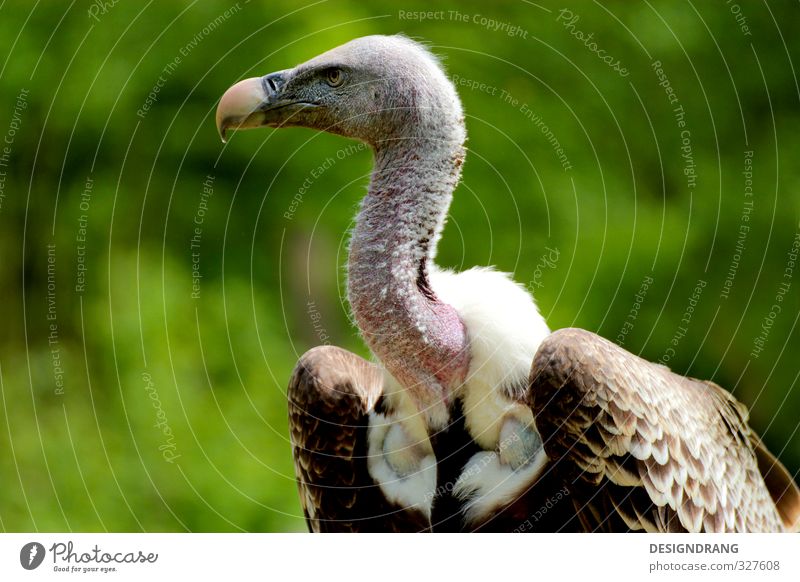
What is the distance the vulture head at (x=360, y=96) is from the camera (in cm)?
313

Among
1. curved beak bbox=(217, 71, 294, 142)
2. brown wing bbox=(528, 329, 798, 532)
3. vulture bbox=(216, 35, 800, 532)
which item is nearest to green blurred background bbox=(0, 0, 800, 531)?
vulture bbox=(216, 35, 800, 532)

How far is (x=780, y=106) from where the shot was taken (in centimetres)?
630

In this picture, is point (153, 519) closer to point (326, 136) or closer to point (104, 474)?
point (104, 474)

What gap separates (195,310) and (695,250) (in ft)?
8.46

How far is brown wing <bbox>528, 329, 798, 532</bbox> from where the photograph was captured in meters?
3.06

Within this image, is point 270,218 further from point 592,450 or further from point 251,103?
point 592,450

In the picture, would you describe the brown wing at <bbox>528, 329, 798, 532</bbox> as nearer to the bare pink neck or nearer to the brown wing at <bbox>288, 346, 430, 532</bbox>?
the bare pink neck

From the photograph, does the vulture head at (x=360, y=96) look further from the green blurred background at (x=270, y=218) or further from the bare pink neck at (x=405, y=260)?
the green blurred background at (x=270, y=218)
